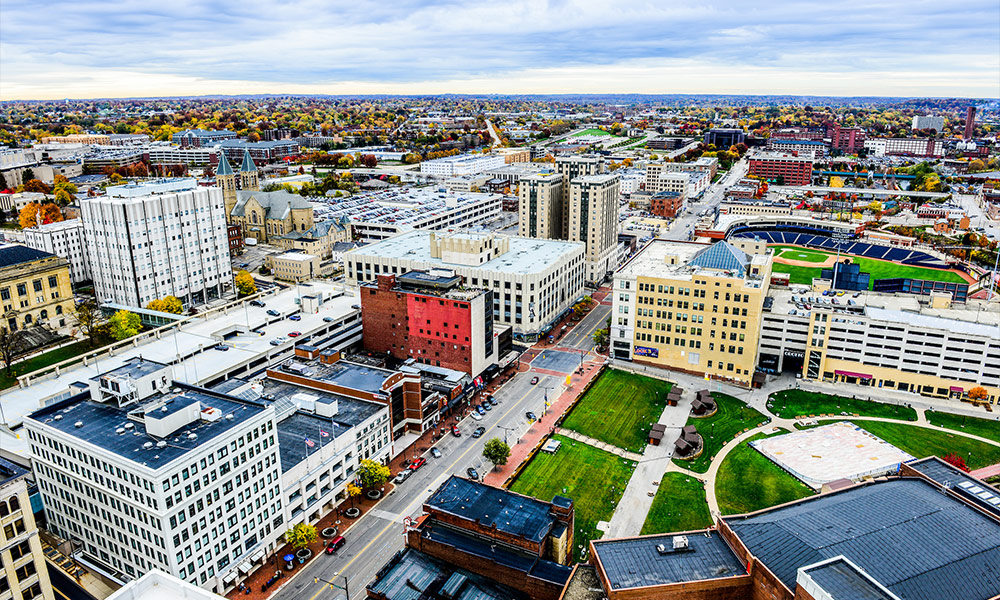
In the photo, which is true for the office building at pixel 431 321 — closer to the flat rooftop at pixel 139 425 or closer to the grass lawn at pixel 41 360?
the flat rooftop at pixel 139 425

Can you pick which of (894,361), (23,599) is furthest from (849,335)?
(23,599)

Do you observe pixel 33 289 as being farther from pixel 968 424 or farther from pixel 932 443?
pixel 968 424

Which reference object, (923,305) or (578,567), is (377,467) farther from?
(923,305)

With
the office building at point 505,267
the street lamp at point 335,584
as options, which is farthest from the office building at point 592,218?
the street lamp at point 335,584

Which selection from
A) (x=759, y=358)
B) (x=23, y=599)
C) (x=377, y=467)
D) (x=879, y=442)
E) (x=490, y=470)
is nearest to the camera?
(x=23, y=599)

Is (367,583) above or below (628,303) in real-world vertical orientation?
below

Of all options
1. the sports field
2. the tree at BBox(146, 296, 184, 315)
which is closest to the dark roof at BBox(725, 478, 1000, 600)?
the sports field
